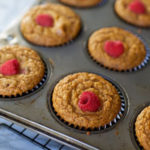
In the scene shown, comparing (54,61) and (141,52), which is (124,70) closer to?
(141,52)

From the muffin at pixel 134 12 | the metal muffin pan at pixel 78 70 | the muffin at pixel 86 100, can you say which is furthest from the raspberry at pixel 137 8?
the muffin at pixel 86 100

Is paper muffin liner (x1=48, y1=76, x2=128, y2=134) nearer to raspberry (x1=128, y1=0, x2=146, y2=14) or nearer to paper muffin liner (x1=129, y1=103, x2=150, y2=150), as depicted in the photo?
paper muffin liner (x1=129, y1=103, x2=150, y2=150)

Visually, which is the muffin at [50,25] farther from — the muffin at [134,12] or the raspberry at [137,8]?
the raspberry at [137,8]

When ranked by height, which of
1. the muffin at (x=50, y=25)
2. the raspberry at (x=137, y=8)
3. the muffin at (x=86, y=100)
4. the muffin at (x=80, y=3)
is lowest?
the muffin at (x=86, y=100)

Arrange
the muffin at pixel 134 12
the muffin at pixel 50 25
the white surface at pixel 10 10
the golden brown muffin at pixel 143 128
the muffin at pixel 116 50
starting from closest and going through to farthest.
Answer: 1. the golden brown muffin at pixel 143 128
2. the muffin at pixel 116 50
3. the muffin at pixel 50 25
4. the muffin at pixel 134 12
5. the white surface at pixel 10 10

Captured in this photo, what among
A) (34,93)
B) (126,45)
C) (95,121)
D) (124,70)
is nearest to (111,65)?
(124,70)

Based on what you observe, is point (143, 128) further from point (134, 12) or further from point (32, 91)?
point (134, 12)

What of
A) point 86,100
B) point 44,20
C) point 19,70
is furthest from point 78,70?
point 44,20
